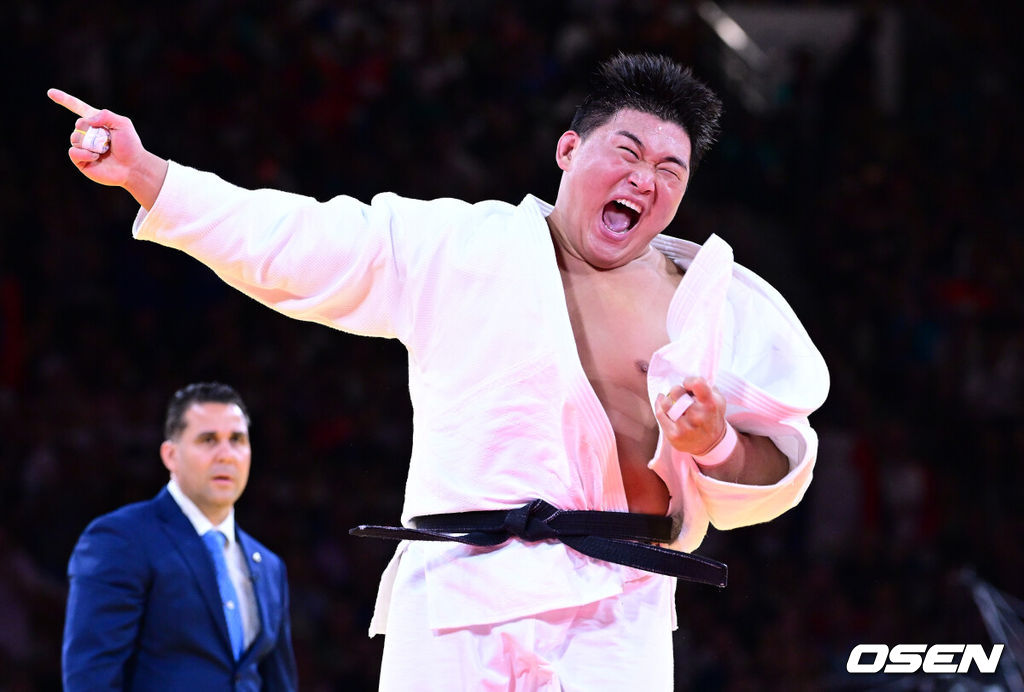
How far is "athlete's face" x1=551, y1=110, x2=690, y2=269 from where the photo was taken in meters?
2.39

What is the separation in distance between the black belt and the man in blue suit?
55.7 inches

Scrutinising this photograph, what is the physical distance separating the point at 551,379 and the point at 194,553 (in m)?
1.72

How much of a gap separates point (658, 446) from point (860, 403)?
4958mm

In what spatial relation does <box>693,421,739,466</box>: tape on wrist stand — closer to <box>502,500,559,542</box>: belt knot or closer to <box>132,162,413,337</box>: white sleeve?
<box>502,500,559,542</box>: belt knot

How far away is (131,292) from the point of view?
636 cm

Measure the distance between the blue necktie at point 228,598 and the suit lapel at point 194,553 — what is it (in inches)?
1.0

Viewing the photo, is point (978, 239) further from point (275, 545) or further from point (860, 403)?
point (275, 545)

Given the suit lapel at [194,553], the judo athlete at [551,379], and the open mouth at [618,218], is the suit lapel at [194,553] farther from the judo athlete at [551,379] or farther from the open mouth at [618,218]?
the open mouth at [618,218]

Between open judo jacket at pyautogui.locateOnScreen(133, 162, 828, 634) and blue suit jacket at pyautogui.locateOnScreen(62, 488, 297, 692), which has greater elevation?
open judo jacket at pyautogui.locateOnScreen(133, 162, 828, 634)

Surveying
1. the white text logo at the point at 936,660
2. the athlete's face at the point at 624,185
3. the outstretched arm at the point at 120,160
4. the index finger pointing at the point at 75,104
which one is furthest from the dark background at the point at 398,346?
the index finger pointing at the point at 75,104

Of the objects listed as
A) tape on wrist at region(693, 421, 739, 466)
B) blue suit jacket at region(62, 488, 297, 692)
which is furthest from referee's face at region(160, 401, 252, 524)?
tape on wrist at region(693, 421, 739, 466)

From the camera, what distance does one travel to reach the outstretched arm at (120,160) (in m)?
2.21

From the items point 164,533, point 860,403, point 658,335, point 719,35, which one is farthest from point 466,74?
point 658,335

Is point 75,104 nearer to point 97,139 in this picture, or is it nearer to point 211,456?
point 97,139
